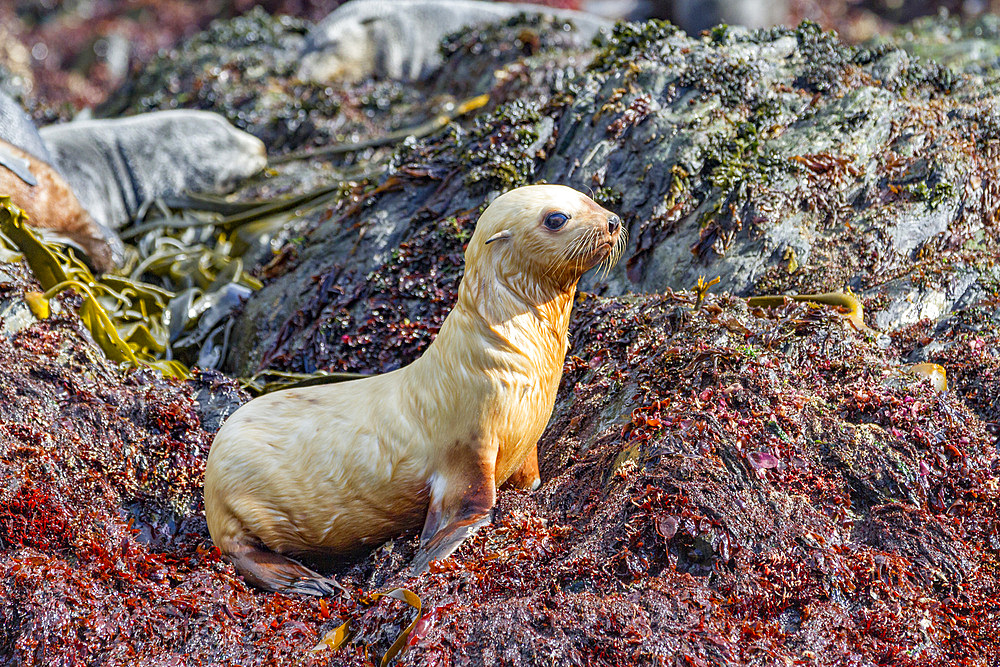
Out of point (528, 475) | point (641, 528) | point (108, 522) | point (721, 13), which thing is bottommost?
point (108, 522)

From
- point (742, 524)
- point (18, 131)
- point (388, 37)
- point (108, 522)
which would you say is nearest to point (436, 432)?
point (742, 524)

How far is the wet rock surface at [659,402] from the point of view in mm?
2871

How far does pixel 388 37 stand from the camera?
10.3 m

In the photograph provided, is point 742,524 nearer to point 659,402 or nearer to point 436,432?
point 659,402

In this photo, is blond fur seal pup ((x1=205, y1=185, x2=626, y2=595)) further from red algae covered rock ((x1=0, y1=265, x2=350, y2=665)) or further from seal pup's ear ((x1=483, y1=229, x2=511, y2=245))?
red algae covered rock ((x1=0, y1=265, x2=350, y2=665))

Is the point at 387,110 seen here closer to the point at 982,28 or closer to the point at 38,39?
the point at 982,28

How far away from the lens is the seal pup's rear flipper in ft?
10.7

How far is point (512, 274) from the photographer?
10.5ft

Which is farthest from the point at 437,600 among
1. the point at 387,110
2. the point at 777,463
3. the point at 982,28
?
the point at 982,28

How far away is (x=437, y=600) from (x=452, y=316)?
1145mm

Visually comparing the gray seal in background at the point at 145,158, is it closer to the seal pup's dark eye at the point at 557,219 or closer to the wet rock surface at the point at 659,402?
the wet rock surface at the point at 659,402

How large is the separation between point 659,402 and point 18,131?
5522 millimetres

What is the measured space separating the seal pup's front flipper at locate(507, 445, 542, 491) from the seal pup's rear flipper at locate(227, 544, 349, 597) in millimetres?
839

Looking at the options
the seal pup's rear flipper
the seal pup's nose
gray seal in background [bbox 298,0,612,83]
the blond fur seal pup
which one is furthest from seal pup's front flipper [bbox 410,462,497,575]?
gray seal in background [bbox 298,0,612,83]
